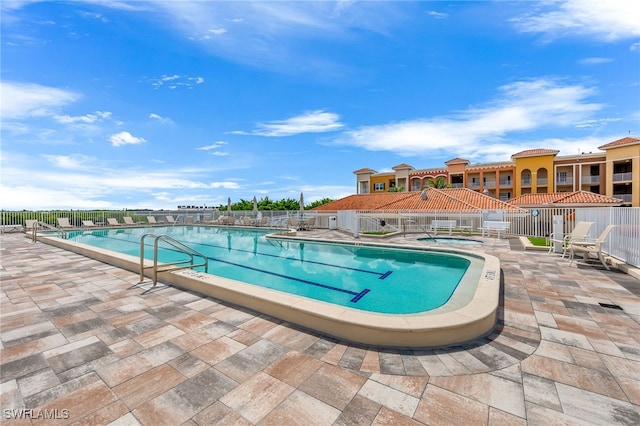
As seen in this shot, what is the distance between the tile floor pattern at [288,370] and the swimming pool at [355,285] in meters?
0.18

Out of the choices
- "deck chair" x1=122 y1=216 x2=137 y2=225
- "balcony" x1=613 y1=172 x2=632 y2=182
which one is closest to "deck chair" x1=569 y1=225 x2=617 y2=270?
"deck chair" x1=122 y1=216 x2=137 y2=225

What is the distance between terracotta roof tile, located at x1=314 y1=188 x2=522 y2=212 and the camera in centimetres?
1961

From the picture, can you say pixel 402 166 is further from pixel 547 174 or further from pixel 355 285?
pixel 355 285

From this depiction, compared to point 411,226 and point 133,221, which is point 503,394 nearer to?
point 411,226

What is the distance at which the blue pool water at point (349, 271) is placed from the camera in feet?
17.3

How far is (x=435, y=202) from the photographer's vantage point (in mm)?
21344

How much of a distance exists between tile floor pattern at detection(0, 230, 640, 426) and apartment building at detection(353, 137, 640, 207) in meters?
30.3

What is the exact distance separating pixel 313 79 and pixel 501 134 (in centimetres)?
2480

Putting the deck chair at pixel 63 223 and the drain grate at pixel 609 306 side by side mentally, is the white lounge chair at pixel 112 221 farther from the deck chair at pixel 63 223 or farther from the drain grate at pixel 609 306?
the drain grate at pixel 609 306

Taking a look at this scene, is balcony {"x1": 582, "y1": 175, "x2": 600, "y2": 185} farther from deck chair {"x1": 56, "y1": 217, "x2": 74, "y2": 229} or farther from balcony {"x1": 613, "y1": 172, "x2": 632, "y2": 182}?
deck chair {"x1": 56, "y1": 217, "x2": 74, "y2": 229}

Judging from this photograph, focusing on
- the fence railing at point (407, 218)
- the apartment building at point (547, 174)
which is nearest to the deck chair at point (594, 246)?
the fence railing at point (407, 218)

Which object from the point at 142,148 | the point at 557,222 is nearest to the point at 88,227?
the point at 142,148

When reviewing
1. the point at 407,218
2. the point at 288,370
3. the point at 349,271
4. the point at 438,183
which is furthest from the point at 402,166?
the point at 288,370

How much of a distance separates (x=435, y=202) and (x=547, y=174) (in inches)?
702
